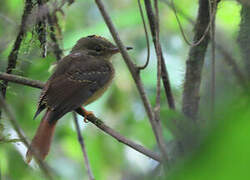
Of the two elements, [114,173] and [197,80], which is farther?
[114,173]

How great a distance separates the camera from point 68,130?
13.7 feet

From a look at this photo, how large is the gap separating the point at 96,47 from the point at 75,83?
101 centimetres

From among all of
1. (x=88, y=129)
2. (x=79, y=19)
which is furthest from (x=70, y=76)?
(x=79, y=19)

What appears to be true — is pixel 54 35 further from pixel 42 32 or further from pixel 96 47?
pixel 96 47

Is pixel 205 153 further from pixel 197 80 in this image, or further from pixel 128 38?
pixel 128 38

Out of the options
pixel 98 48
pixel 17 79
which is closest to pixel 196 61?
pixel 17 79

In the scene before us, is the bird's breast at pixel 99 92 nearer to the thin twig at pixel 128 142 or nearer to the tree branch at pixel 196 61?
the thin twig at pixel 128 142

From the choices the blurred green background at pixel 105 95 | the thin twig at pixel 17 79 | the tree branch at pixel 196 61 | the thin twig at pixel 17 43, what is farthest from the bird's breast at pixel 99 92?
the tree branch at pixel 196 61

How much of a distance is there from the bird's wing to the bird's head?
10.0 inches

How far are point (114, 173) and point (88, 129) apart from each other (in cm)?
61

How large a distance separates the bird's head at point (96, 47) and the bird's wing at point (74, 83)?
0.84 feet

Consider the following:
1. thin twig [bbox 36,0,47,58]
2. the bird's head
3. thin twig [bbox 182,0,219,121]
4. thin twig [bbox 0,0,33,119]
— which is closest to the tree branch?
thin twig [bbox 182,0,219,121]

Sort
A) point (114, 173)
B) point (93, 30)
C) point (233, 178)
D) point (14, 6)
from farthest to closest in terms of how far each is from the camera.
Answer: point (14, 6) → point (114, 173) → point (93, 30) → point (233, 178)

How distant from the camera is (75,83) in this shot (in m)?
3.48
